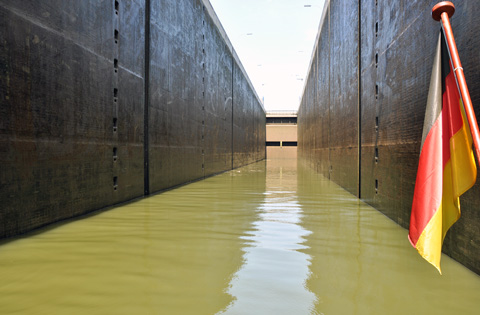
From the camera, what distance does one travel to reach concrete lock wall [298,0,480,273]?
3.94m

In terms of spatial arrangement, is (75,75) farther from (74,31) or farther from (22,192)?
(22,192)

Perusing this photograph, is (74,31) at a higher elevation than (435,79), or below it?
higher

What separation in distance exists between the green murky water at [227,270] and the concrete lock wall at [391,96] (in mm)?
609

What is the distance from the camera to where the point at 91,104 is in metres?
7.13

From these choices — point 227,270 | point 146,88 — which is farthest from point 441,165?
Result: point 146,88

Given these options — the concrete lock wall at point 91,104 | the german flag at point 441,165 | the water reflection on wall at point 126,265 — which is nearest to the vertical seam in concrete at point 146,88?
the concrete lock wall at point 91,104

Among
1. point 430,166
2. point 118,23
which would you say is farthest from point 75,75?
point 430,166

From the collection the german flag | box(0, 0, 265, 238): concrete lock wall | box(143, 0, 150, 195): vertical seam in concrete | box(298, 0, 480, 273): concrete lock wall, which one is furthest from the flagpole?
box(143, 0, 150, 195): vertical seam in concrete

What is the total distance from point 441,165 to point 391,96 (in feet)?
12.9

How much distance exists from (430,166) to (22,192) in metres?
4.94

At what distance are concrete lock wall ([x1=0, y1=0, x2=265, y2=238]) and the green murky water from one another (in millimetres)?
781

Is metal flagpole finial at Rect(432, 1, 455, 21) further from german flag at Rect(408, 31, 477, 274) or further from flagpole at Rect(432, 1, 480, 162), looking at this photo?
german flag at Rect(408, 31, 477, 274)

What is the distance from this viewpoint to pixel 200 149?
15617mm

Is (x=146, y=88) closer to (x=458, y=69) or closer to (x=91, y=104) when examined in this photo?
(x=91, y=104)
